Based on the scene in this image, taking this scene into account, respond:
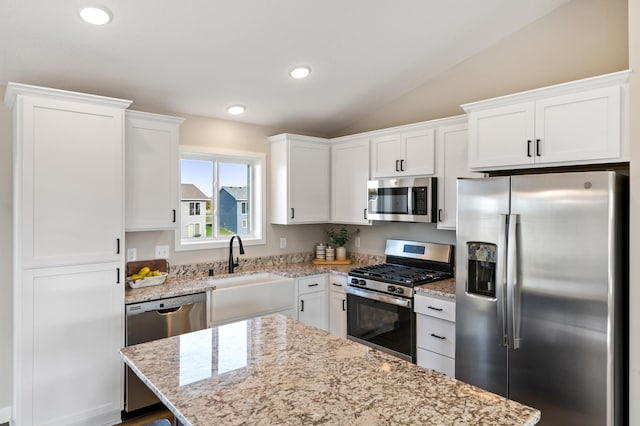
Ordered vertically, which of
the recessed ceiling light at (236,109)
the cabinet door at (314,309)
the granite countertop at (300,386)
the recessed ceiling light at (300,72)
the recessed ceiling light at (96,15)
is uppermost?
the recessed ceiling light at (300,72)

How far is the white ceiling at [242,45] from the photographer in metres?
2.39

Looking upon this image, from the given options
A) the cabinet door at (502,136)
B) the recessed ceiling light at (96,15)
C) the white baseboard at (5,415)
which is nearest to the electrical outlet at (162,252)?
the white baseboard at (5,415)

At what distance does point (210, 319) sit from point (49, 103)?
6.20 feet

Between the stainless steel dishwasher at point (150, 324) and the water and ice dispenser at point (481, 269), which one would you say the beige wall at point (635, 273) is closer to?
the water and ice dispenser at point (481, 269)

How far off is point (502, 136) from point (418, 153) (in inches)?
34.7

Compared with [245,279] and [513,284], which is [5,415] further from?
[513,284]

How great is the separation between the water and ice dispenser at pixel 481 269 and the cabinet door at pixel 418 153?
1034 mm

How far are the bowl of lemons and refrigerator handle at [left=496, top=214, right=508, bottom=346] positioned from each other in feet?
8.24

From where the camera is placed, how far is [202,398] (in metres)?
1.31

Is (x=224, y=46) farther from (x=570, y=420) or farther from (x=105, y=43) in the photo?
(x=570, y=420)

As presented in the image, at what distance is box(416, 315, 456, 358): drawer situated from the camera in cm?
293

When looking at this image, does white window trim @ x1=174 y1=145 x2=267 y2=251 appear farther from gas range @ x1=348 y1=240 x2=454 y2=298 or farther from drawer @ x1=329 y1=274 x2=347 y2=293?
gas range @ x1=348 y1=240 x2=454 y2=298

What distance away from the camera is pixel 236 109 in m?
3.71

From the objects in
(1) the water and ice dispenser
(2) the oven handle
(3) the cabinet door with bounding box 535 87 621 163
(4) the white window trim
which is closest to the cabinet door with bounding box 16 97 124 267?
(4) the white window trim
